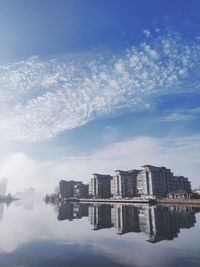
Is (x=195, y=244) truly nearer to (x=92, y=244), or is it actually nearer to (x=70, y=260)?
(x=92, y=244)

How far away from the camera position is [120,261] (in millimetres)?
13508

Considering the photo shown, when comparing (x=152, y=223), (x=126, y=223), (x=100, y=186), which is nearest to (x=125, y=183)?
(x=100, y=186)

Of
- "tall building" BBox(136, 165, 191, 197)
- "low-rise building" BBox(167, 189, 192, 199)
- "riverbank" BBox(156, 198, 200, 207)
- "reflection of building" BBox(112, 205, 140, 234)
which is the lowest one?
"reflection of building" BBox(112, 205, 140, 234)

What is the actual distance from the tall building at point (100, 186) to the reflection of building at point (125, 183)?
621 inches

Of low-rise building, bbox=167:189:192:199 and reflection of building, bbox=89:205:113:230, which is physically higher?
low-rise building, bbox=167:189:192:199

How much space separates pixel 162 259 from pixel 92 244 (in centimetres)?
672

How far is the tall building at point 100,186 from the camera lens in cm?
15264

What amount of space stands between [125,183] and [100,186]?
1028 inches

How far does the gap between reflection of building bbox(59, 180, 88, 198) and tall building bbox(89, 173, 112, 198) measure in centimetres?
1568

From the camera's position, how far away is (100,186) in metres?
155

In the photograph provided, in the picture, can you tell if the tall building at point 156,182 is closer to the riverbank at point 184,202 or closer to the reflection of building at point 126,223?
the riverbank at point 184,202

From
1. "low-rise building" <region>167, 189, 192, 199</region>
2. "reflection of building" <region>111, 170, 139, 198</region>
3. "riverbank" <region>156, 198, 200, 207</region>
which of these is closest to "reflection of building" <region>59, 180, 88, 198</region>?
"reflection of building" <region>111, 170, 139, 198</region>

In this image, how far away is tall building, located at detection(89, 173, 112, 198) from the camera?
153 meters

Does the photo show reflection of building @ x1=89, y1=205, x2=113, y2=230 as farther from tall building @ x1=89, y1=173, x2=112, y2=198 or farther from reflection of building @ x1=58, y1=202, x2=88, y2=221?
tall building @ x1=89, y1=173, x2=112, y2=198
